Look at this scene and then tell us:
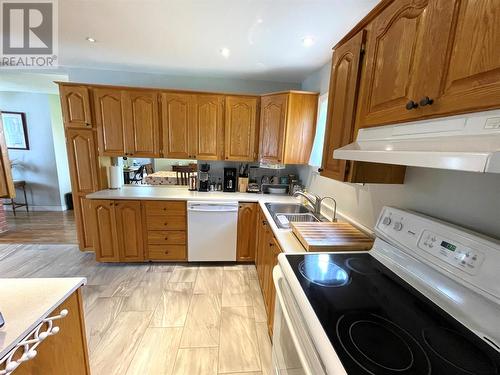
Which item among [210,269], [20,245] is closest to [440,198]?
[210,269]

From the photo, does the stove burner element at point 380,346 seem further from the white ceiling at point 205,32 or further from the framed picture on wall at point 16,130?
the framed picture on wall at point 16,130

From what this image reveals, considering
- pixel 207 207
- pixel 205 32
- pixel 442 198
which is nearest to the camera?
pixel 442 198

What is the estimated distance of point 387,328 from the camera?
73cm

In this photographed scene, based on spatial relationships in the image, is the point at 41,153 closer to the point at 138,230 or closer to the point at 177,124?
the point at 138,230

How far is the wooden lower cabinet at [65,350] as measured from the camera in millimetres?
804

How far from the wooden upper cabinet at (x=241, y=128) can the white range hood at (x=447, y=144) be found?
6.61 ft

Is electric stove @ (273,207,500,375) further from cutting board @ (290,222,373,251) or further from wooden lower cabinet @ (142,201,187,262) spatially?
wooden lower cabinet @ (142,201,187,262)

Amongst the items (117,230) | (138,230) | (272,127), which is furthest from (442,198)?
(117,230)

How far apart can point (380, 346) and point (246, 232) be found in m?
2.10

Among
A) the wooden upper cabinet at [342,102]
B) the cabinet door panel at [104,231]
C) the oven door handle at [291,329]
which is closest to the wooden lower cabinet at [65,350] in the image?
the oven door handle at [291,329]

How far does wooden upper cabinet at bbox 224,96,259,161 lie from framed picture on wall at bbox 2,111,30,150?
4701 mm

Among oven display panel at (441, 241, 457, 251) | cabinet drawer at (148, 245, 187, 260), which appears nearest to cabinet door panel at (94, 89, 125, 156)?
cabinet drawer at (148, 245, 187, 260)

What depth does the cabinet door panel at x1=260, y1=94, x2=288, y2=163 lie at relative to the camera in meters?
2.57

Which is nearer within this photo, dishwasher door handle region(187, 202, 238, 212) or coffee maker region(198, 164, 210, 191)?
dishwasher door handle region(187, 202, 238, 212)
